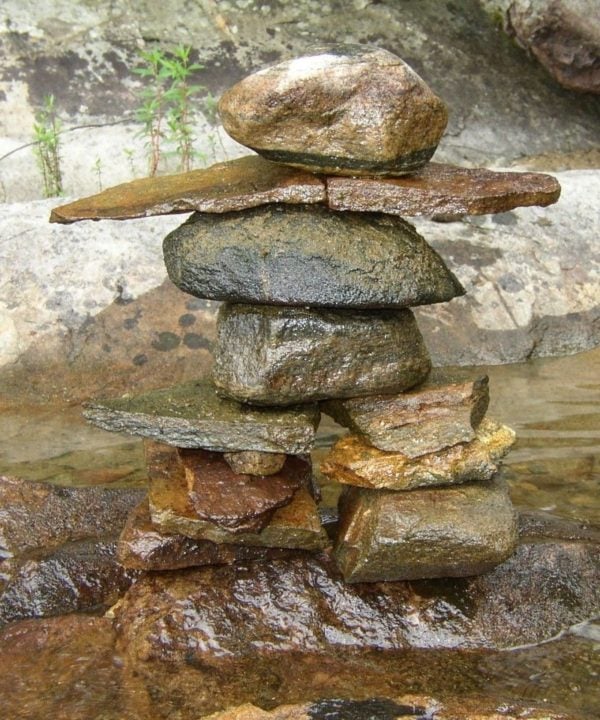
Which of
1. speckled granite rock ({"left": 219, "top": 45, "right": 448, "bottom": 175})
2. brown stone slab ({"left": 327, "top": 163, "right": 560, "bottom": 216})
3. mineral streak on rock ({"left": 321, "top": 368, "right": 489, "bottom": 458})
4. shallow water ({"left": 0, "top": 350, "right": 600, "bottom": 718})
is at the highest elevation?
speckled granite rock ({"left": 219, "top": 45, "right": 448, "bottom": 175})

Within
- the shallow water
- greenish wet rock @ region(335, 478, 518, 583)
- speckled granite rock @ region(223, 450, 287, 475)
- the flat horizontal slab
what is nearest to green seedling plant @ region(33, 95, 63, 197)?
the shallow water

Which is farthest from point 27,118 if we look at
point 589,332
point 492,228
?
point 589,332

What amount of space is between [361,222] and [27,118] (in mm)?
5802

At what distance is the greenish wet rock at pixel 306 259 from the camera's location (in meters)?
3.94

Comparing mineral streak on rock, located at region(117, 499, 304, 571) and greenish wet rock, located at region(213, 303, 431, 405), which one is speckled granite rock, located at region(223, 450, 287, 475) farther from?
mineral streak on rock, located at region(117, 499, 304, 571)

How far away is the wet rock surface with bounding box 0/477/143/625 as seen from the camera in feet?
14.5

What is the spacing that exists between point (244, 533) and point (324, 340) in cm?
81

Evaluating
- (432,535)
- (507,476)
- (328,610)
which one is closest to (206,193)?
(432,535)

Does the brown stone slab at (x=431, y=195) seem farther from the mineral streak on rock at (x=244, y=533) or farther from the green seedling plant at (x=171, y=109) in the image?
the green seedling plant at (x=171, y=109)

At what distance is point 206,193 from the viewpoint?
399 cm

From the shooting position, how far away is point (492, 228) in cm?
780

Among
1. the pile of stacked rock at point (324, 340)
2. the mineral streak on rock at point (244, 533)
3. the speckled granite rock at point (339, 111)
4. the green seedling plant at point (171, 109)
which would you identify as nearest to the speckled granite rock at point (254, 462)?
the pile of stacked rock at point (324, 340)

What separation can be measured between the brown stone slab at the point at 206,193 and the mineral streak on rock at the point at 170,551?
1242 millimetres

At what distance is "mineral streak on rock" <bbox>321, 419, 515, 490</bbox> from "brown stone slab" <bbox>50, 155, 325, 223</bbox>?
1020 millimetres
